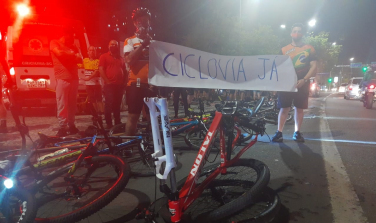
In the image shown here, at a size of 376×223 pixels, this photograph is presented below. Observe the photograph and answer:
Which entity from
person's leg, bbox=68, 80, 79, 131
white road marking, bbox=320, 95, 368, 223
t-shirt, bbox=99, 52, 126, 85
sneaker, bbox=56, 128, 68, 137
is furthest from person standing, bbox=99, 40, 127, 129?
white road marking, bbox=320, 95, 368, 223

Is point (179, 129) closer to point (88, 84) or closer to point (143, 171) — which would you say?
point (143, 171)

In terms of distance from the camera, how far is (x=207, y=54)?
2188 mm

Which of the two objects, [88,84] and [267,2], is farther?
[267,2]

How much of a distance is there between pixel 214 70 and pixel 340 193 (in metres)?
1.81

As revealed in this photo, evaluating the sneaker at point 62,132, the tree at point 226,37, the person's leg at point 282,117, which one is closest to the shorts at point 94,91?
the sneaker at point 62,132

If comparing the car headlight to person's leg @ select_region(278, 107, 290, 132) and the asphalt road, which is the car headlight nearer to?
the asphalt road

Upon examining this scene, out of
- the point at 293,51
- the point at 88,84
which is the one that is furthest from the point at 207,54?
the point at 88,84

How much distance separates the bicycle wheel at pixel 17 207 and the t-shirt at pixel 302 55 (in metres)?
4.35

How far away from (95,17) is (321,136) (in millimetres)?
16484

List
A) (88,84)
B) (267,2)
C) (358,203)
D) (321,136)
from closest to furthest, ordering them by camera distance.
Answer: (358,203)
(321,136)
(88,84)
(267,2)

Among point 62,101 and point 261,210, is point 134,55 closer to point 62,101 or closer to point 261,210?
point 261,210

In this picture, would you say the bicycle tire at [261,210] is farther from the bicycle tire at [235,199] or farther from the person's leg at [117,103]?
the person's leg at [117,103]

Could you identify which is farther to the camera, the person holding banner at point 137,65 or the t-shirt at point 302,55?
the t-shirt at point 302,55

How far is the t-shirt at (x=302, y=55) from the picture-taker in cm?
473
